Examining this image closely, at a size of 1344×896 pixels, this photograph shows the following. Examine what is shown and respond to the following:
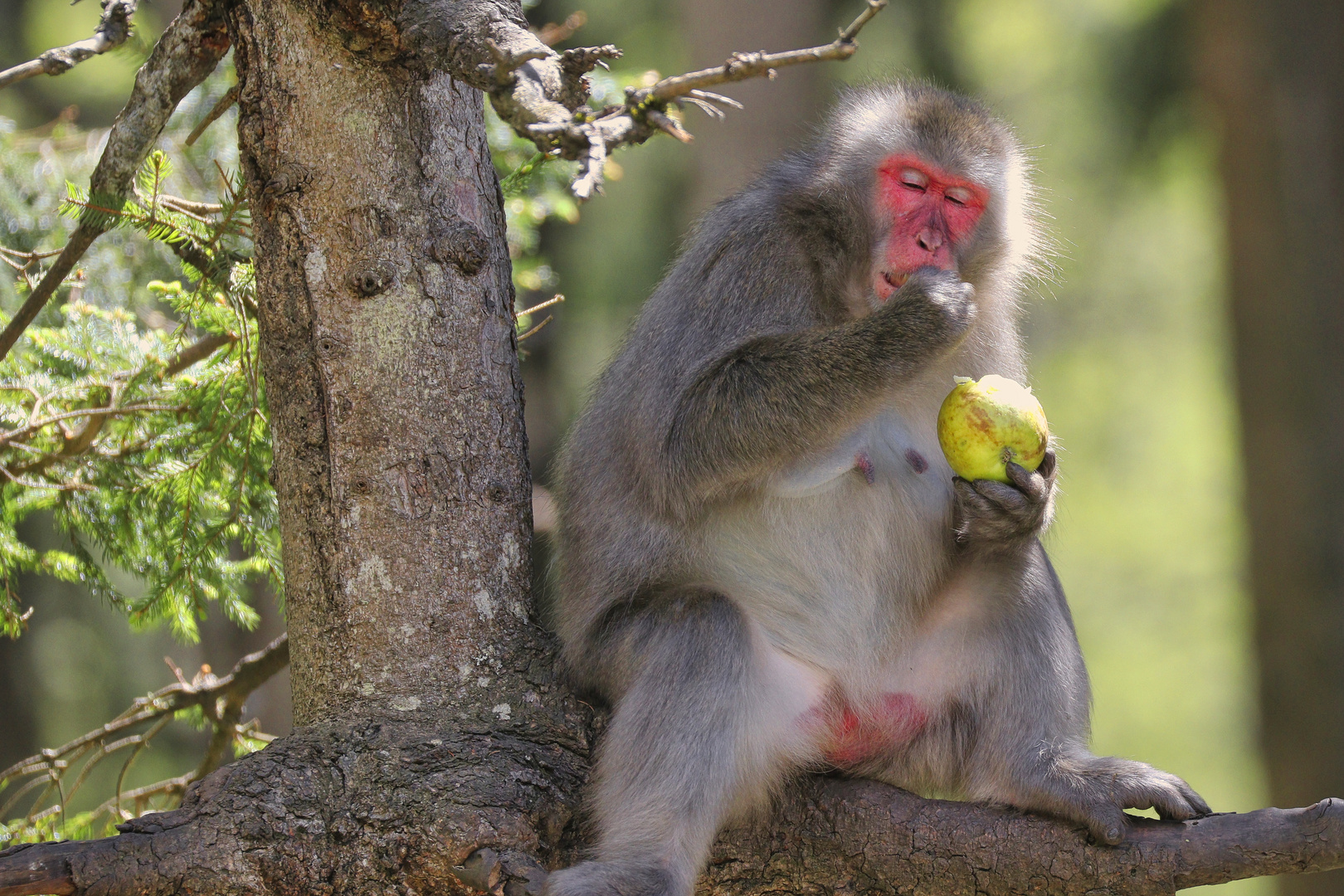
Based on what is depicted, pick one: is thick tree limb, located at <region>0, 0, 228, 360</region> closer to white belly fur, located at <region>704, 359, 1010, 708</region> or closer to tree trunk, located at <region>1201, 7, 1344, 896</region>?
white belly fur, located at <region>704, 359, 1010, 708</region>

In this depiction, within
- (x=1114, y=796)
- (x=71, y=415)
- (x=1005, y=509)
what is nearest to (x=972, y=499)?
(x=1005, y=509)

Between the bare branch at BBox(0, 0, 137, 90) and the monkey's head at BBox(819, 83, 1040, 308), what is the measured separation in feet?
6.45

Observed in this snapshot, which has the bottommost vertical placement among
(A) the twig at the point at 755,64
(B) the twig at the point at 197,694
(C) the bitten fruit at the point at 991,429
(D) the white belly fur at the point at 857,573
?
(B) the twig at the point at 197,694

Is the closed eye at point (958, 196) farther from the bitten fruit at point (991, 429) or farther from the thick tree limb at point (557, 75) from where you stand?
the thick tree limb at point (557, 75)

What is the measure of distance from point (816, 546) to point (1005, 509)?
0.51 meters

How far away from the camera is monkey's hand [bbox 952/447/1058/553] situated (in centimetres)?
308

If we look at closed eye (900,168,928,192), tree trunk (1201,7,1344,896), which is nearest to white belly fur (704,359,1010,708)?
closed eye (900,168,928,192)

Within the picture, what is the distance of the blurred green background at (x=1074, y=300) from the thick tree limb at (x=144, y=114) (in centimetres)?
180

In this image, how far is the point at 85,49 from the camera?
9.75 feet

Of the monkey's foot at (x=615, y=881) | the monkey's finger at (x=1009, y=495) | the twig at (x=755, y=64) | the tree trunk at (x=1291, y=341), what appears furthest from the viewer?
the tree trunk at (x=1291, y=341)

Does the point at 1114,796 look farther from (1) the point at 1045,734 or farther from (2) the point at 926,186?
(2) the point at 926,186

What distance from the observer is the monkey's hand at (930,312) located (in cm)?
302

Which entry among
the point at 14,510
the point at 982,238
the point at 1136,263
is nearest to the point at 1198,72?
the point at 982,238

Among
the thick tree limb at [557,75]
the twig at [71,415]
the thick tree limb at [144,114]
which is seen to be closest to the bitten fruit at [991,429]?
the thick tree limb at [557,75]
